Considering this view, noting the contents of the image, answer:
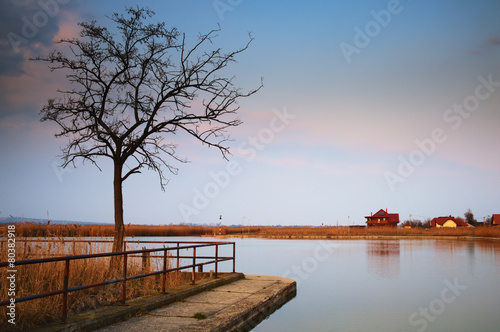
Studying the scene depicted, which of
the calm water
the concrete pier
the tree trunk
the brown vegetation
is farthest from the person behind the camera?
the tree trunk

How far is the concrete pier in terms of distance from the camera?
712 cm

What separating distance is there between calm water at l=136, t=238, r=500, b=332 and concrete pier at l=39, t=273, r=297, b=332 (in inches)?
20.0

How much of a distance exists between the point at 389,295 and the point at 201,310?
944 cm

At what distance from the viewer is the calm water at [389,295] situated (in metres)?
11.5

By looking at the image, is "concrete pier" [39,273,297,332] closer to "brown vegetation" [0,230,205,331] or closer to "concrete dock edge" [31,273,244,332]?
"concrete dock edge" [31,273,244,332]

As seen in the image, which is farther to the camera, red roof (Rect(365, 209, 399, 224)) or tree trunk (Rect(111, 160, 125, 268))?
red roof (Rect(365, 209, 399, 224))

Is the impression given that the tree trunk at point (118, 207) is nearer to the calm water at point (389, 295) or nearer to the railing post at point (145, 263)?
the railing post at point (145, 263)

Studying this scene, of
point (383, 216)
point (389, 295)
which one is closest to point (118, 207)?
point (389, 295)

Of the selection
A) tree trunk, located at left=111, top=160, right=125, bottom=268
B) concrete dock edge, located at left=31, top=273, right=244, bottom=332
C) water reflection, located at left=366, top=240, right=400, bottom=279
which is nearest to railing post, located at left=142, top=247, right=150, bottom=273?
tree trunk, located at left=111, top=160, right=125, bottom=268

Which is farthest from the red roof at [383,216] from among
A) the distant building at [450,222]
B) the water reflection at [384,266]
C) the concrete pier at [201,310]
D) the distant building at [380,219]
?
the concrete pier at [201,310]

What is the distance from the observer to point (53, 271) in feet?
29.8

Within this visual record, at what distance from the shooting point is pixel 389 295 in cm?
1579

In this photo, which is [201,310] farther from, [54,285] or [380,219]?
[380,219]

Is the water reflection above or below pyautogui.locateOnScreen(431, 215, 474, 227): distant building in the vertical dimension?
below
